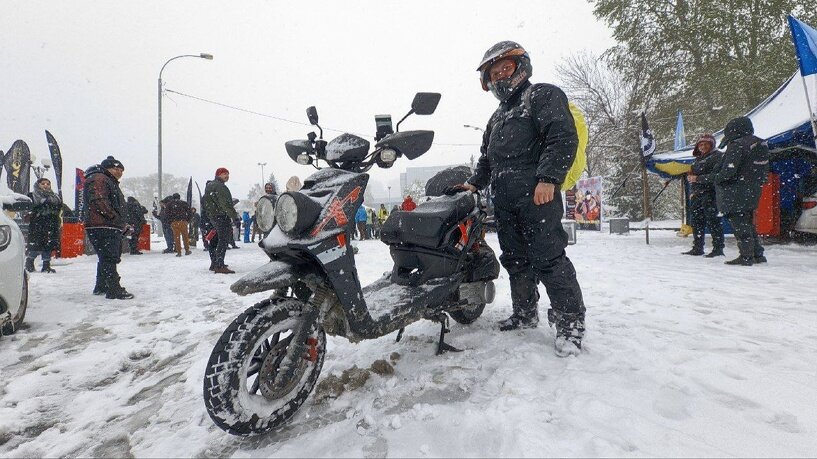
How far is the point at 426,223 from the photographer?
266cm

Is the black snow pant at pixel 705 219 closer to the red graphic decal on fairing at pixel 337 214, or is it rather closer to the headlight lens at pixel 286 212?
the red graphic decal on fairing at pixel 337 214

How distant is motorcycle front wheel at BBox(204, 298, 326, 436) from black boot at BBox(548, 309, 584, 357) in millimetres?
1522

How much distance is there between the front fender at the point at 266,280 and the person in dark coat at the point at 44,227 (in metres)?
7.77

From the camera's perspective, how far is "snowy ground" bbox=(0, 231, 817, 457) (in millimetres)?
1564

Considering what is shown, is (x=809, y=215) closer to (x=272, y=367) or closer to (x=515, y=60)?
(x=515, y=60)

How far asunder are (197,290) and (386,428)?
15.5 feet

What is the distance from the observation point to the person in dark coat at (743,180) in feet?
17.9

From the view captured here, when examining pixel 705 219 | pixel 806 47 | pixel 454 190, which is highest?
pixel 806 47

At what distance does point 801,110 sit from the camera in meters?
7.37

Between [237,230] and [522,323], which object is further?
[237,230]

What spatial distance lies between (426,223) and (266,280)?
1.22 metres

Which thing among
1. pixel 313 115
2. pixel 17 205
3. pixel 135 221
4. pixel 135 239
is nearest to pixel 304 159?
pixel 313 115

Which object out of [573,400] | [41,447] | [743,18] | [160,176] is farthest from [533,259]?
[743,18]

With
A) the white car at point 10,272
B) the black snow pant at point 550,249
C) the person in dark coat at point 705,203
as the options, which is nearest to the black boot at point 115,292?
the white car at point 10,272
